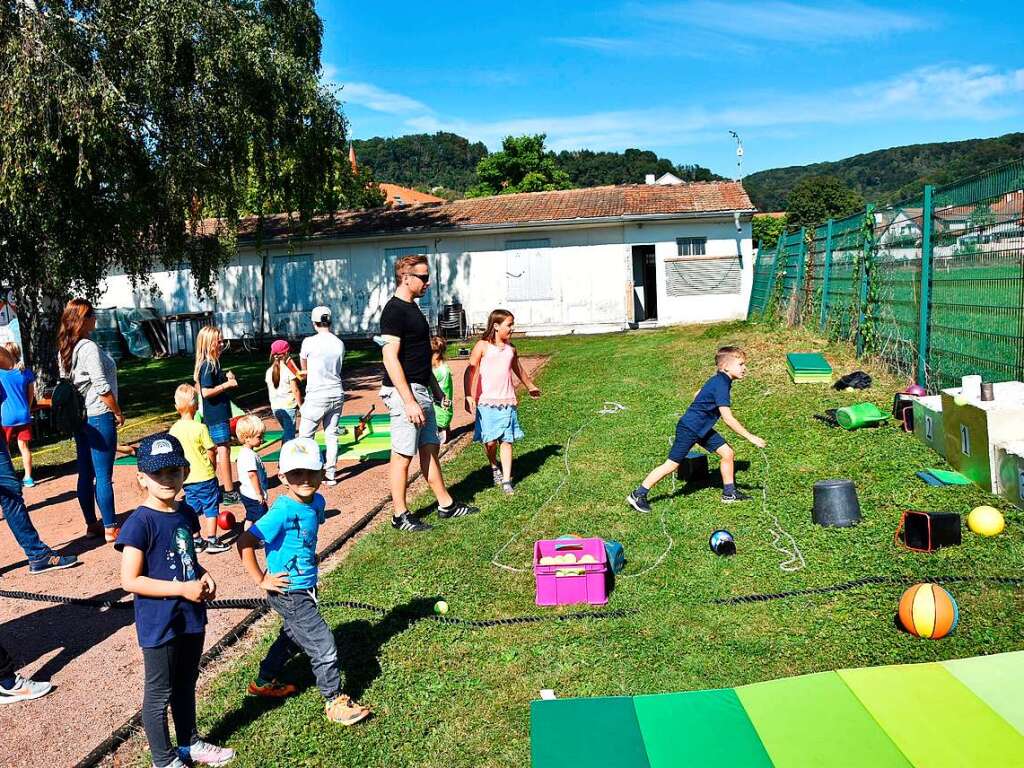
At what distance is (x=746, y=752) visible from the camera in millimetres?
3725

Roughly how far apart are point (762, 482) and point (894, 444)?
5.12ft

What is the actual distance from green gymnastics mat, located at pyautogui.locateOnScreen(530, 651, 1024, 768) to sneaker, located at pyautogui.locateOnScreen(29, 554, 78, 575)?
4662 mm

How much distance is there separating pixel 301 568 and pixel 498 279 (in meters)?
23.1

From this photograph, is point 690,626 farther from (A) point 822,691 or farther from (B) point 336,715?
(B) point 336,715

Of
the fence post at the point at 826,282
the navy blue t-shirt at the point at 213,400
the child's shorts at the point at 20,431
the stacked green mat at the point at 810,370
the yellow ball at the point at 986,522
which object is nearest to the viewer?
the yellow ball at the point at 986,522

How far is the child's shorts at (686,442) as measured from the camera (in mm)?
7035

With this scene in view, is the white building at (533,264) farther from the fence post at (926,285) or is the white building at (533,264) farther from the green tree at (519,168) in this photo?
the green tree at (519,168)

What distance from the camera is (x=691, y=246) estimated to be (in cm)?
2614

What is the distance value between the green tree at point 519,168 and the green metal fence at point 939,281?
186ft

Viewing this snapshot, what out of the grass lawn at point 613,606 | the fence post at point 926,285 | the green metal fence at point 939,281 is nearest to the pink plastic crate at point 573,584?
the grass lawn at point 613,606

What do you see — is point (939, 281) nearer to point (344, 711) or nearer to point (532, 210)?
point (344, 711)

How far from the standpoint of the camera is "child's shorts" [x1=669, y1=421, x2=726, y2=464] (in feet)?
23.1

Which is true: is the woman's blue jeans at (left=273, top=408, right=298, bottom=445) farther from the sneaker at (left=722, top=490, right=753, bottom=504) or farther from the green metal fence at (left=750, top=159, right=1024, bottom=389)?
the green metal fence at (left=750, top=159, right=1024, bottom=389)

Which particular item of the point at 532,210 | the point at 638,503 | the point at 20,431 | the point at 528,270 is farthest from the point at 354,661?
the point at 532,210
